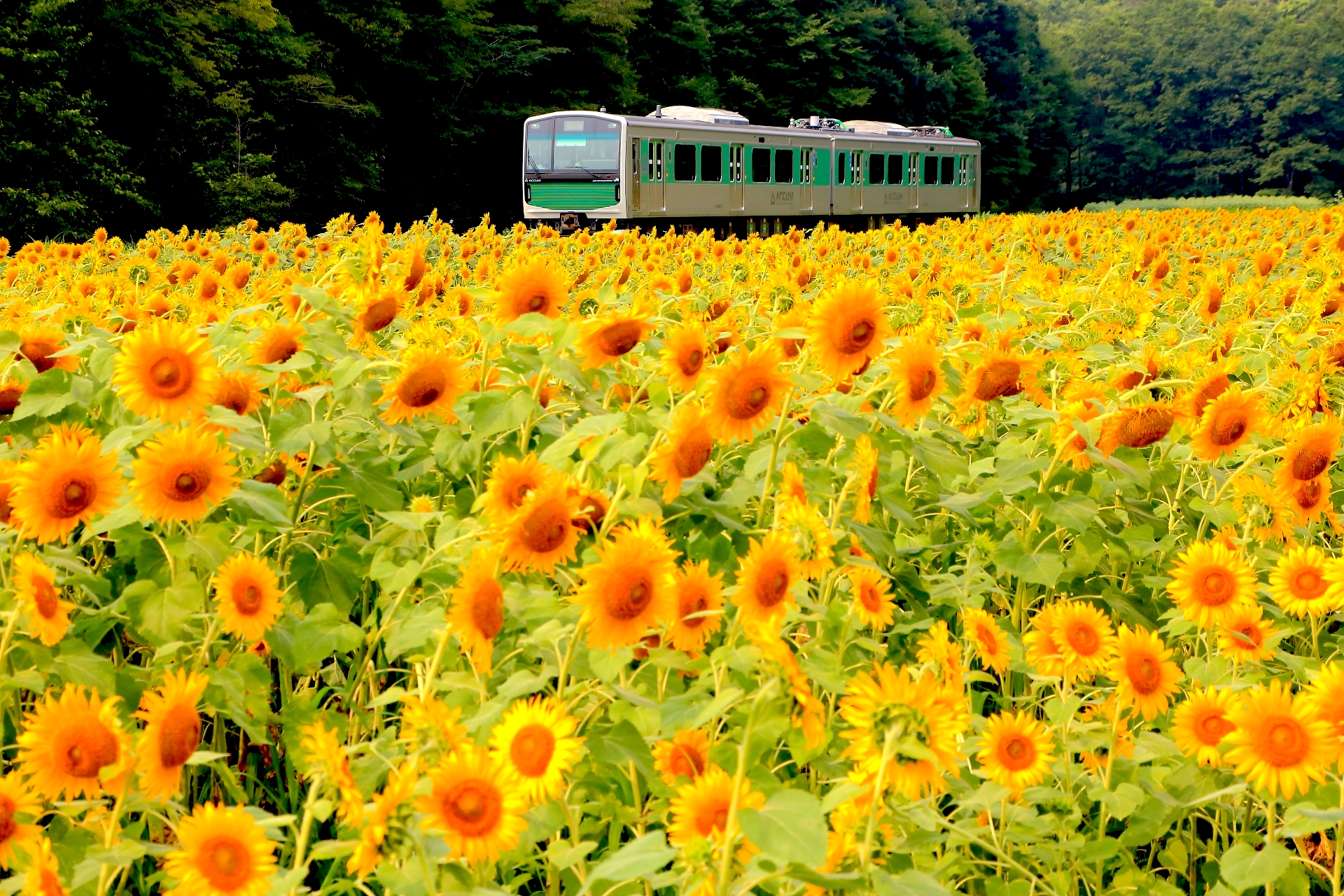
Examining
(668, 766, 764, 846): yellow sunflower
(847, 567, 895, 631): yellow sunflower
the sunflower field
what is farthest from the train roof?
(668, 766, 764, 846): yellow sunflower

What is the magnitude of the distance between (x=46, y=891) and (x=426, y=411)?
1359 mm

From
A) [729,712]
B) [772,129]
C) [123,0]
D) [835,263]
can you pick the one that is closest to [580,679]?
[729,712]

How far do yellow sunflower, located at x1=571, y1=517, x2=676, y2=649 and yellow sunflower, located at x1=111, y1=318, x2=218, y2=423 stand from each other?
3.20ft

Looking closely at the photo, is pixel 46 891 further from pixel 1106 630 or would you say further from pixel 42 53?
pixel 42 53

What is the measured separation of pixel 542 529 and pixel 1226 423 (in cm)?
174

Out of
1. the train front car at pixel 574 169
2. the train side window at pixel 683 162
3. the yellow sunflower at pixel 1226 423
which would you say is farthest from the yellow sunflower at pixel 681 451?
the train side window at pixel 683 162

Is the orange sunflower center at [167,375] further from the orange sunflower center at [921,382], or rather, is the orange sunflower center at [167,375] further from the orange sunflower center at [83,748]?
the orange sunflower center at [921,382]

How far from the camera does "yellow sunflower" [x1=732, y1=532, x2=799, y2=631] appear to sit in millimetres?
1800

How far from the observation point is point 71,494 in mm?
2186

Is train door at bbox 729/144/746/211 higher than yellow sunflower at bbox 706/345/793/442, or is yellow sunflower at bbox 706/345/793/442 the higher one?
yellow sunflower at bbox 706/345/793/442

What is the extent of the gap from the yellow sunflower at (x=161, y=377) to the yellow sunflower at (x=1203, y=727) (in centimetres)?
177

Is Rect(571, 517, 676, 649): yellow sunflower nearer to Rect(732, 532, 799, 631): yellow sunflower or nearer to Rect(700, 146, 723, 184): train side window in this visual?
Rect(732, 532, 799, 631): yellow sunflower

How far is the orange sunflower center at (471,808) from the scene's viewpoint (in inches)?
61.1

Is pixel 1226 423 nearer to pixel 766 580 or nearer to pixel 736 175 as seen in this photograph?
pixel 766 580
